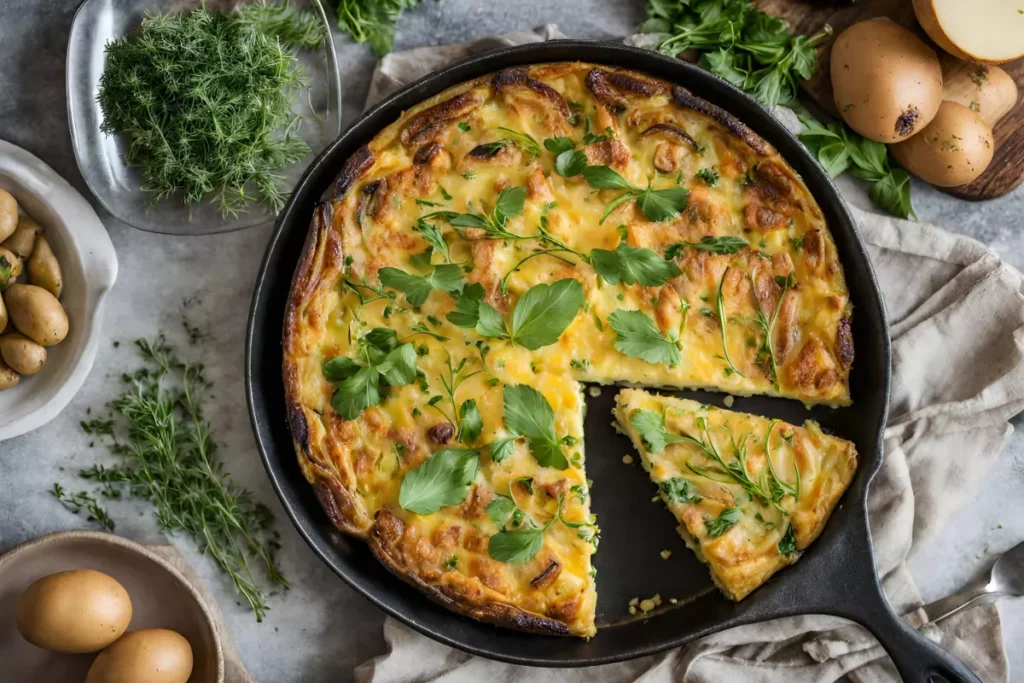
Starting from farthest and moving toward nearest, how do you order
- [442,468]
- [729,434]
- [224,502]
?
[224,502] < [729,434] < [442,468]

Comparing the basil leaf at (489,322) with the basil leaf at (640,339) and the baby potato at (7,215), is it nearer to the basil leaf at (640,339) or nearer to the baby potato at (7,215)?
the basil leaf at (640,339)

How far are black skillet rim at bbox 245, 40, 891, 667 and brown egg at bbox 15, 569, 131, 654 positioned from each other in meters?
0.94

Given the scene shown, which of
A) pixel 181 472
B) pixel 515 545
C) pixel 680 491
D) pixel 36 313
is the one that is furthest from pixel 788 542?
pixel 36 313

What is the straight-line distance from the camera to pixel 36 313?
3.95 m

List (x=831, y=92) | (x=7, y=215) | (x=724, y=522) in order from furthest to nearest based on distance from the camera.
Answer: (x=831, y=92) → (x=7, y=215) → (x=724, y=522)

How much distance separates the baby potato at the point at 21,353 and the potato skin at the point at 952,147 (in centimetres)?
427

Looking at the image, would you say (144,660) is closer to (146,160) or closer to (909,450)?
(146,160)

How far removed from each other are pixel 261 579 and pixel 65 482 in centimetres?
109

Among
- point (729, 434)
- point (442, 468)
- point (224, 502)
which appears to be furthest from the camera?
point (224, 502)

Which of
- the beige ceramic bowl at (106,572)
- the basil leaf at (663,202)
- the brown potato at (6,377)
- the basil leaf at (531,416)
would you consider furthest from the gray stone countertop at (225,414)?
the basil leaf at (531,416)

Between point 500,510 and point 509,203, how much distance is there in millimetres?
1332

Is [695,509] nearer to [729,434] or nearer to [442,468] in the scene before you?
[729,434]

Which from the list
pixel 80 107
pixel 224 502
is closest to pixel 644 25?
pixel 80 107

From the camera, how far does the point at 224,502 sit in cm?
419
